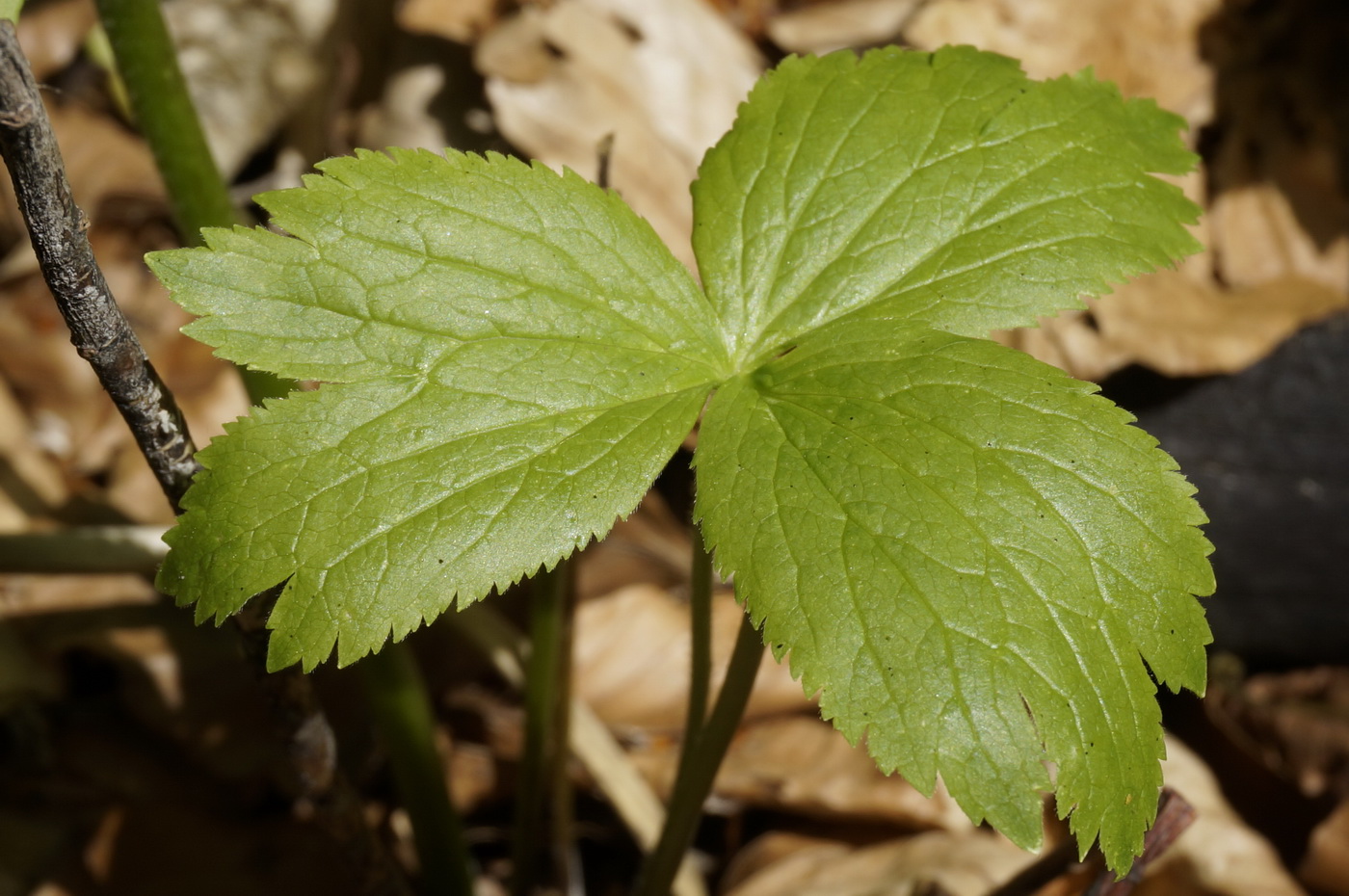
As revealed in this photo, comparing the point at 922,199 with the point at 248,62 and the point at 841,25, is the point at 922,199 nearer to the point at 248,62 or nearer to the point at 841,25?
the point at 841,25

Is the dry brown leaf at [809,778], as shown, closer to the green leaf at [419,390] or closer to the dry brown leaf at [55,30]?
the green leaf at [419,390]

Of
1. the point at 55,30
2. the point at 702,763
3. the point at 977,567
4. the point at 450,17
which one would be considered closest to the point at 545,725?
the point at 702,763

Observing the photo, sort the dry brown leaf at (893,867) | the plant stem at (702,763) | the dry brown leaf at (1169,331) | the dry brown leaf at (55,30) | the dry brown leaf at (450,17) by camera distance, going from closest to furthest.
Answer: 1. the plant stem at (702,763)
2. the dry brown leaf at (893,867)
3. the dry brown leaf at (1169,331)
4. the dry brown leaf at (450,17)
5. the dry brown leaf at (55,30)

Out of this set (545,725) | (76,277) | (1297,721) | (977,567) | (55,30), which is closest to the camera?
(76,277)

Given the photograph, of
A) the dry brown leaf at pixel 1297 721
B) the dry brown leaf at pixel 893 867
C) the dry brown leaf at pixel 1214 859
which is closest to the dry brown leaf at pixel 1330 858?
the dry brown leaf at pixel 1214 859

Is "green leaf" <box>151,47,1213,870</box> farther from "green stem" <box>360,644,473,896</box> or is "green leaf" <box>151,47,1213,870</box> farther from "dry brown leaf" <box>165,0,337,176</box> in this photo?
"dry brown leaf" <box>165,0,337,176</box>
